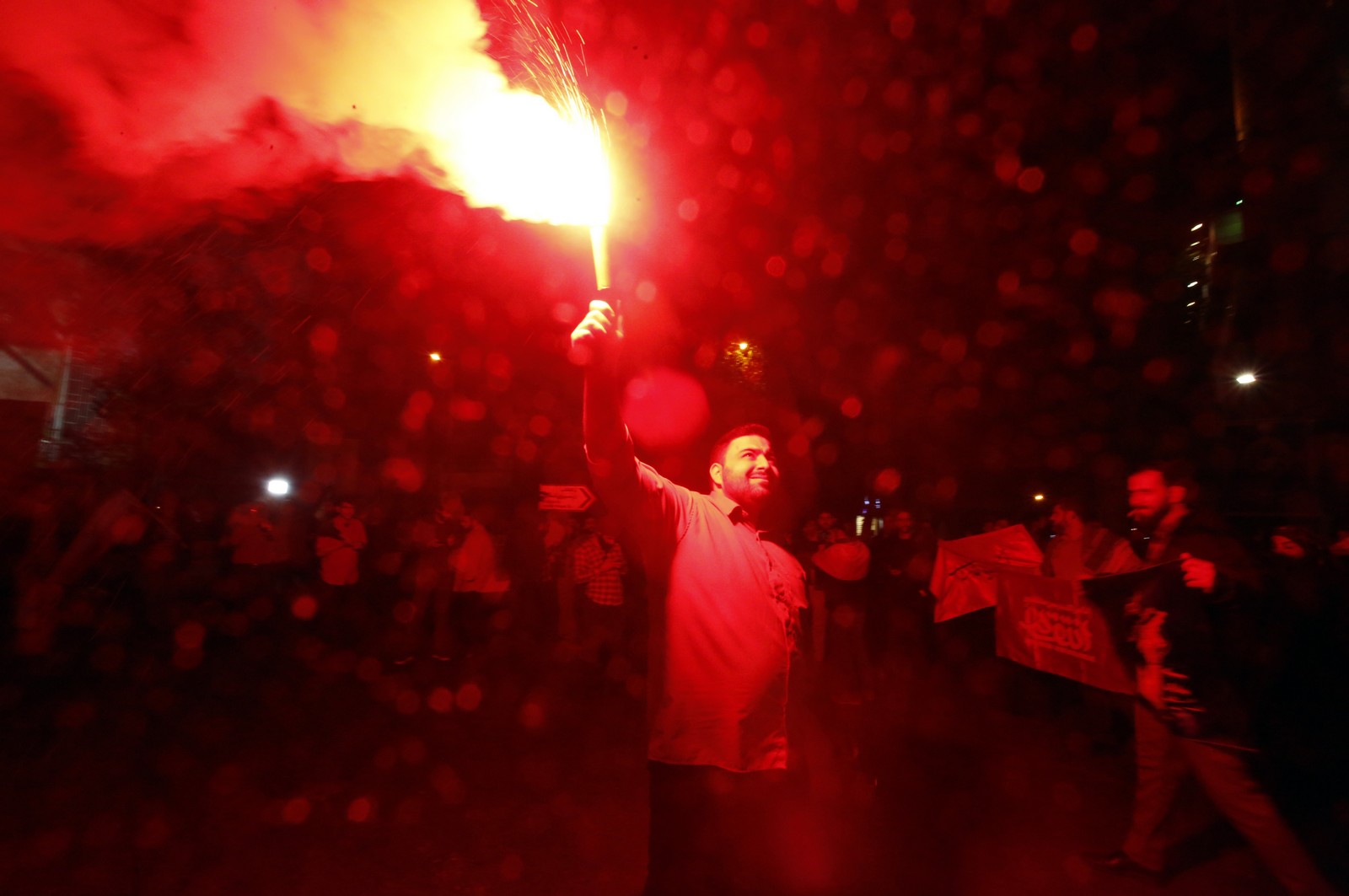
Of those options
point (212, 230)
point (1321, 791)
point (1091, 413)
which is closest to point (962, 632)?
point (1321, 791)

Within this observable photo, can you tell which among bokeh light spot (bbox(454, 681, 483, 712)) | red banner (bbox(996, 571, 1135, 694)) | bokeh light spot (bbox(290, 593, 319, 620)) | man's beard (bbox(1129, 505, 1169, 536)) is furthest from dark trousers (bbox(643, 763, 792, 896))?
bokeh light spot (bbox(290, 593, 319, 620))

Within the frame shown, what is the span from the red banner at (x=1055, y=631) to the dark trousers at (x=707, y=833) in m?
4.33

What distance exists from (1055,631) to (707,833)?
5.45m

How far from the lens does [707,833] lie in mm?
2447

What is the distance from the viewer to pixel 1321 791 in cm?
519

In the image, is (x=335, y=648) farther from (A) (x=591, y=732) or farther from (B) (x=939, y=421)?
(B) (x=939, y=421)

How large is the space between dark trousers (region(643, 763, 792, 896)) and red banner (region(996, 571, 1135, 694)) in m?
4.33

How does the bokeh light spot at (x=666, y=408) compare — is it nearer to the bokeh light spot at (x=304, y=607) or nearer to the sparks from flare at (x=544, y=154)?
the bokeh light spot at (x=304, y=607)

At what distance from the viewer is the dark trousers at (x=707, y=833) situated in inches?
96.3

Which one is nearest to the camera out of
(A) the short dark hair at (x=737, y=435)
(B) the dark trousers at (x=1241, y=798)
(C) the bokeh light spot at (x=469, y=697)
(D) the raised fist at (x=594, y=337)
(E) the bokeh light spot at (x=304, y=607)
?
(D) the raised fist at (x=594, y=337)

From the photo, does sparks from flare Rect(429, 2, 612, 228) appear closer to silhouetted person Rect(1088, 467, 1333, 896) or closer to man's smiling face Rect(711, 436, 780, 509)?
man's smiling face Rect(711, 436, 780, 509)

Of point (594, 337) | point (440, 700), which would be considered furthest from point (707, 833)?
point (440, 700)

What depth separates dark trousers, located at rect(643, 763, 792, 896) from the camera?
8.03ft

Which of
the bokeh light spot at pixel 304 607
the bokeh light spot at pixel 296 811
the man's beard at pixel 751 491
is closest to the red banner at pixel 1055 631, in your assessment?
the man's beard at pixel 751 491
